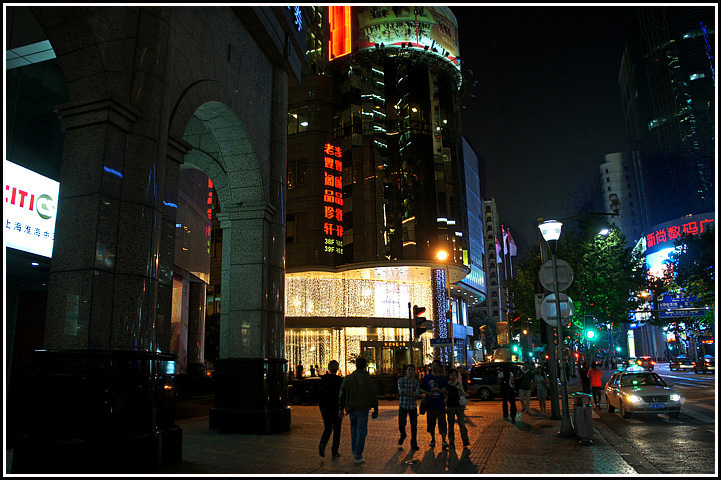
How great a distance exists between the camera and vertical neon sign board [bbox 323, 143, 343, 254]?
4128 cm

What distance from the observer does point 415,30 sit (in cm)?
4594

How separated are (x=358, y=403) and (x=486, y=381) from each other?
1815cm

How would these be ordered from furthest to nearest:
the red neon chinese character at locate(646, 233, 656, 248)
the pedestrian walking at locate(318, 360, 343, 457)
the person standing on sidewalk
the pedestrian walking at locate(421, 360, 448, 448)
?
the red neon chinese character at locate(646, 233, 656, 248)
the pedestrian walking at locate(421, 360, 448, 448)
the pedestrian walking at locate(318, 360, 343, 457)
the person standing on sidewalk

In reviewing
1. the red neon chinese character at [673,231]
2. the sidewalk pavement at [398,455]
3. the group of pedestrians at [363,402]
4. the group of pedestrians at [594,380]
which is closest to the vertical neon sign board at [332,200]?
the group of pedestrians at [594,380]

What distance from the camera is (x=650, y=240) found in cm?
9012

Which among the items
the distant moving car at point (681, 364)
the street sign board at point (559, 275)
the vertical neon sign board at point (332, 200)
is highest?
the vertical neon sign board at point (332, 200)

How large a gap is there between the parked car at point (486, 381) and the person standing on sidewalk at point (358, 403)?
57.9 feet

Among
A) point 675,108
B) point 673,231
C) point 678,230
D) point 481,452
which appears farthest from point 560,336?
point 675,108

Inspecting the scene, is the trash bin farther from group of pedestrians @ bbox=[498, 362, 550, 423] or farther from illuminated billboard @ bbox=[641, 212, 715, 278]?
illuminated billboard @ bbox=[641, 212, 715, 278]

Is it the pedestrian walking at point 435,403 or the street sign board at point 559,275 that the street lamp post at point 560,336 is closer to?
the street sign board at point 559,275

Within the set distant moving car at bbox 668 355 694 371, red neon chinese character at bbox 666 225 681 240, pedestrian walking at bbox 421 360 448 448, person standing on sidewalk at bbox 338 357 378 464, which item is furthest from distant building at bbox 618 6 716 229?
person standing on sidewalk at bbox 338 357 378 464

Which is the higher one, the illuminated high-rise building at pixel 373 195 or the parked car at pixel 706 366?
the illuminated high-rise building at pixel 373 195

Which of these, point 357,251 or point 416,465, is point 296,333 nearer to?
point 357,251

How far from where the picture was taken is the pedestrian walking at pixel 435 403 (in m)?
10.8
